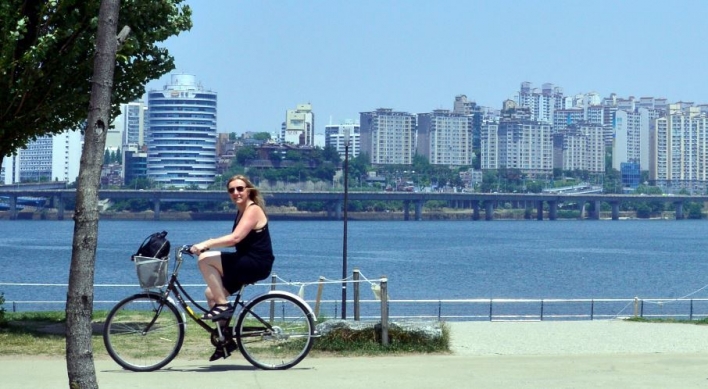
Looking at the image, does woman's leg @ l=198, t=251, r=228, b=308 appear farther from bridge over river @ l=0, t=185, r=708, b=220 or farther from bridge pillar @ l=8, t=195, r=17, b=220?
bridge pillar @ l=8, t=195, r=17, b=220

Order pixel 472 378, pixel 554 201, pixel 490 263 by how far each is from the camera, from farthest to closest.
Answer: pixel 554 201 → pixel 490 263 → pixel 472 378

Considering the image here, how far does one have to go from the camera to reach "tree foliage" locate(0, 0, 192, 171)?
12039 millimetres

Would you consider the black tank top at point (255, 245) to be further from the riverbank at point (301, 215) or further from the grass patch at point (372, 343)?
the riverbank at point (301, 215)

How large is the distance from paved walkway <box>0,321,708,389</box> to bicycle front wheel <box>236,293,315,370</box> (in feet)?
0.36

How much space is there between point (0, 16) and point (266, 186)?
6670 inches

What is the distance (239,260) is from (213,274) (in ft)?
0.72

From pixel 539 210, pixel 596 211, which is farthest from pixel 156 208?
pixel 596 211

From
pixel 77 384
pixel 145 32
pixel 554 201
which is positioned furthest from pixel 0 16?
pixel 554 201

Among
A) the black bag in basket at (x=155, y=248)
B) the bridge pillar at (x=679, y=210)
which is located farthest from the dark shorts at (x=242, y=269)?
the bridge pillar at (x=679, y=210)

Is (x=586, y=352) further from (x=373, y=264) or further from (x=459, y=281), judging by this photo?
(x=373, y=264)

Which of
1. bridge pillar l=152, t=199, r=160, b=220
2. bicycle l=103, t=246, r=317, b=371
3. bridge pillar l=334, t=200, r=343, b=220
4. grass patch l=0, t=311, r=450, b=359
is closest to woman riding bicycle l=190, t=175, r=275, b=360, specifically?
bicycle l=103, t=246, r=317, b=371

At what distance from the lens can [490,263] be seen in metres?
78.7

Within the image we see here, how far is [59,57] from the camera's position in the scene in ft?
40.8

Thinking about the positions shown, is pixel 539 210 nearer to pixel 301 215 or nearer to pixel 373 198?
pixel 301 215
